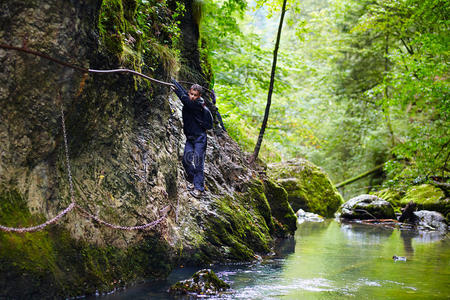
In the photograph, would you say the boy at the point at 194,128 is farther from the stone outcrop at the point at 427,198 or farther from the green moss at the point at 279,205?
the stone outcrop at the point at 427,198

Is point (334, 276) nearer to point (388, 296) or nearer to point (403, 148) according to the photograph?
point (388, 296)

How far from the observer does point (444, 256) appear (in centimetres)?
1024

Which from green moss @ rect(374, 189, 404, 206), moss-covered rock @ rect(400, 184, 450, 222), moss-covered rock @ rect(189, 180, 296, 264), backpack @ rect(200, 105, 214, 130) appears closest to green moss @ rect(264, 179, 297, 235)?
moss-covered rock @ rect(189, 180, 296, 264)

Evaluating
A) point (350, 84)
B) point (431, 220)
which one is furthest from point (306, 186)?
point (350, 84)

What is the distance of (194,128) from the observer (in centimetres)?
830

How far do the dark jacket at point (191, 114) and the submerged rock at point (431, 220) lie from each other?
40.6 feet

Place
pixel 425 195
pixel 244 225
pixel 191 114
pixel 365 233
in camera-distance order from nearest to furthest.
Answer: pixel 191 114
pixel 244 225
pixel 365 233
pixel 425 195

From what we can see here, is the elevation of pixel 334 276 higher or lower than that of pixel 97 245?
lower

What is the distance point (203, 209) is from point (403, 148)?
1023 cm

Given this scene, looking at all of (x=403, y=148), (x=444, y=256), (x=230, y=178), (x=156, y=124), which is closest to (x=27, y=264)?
(x=156, y=124)

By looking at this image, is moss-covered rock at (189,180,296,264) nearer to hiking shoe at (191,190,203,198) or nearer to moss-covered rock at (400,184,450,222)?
hiking shoe at (191,190,203,198)

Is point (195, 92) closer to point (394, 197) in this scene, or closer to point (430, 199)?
point (430, 199)

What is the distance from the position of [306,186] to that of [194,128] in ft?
45.2

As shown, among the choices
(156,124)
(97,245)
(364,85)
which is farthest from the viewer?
(364,85)
